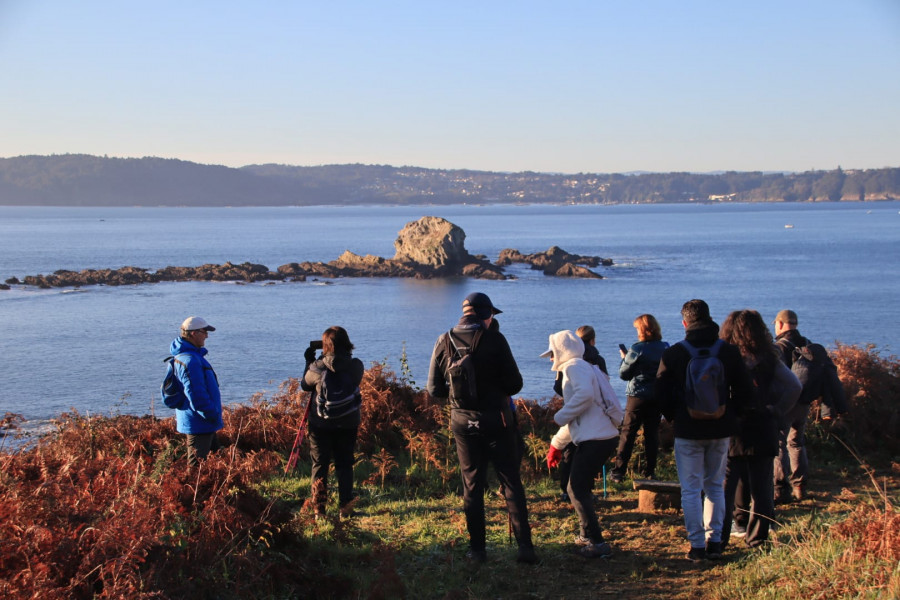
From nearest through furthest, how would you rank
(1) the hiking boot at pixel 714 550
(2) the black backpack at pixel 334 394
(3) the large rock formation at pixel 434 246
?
(1) the hiking boot at pixel 714 550, (2) the black backpack at pixel 334 394, (3) the large rock formation at pixel 434 246

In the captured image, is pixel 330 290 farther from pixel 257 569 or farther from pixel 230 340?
pixel 257 569

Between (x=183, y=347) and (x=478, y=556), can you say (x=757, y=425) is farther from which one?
(x=183, y=347)

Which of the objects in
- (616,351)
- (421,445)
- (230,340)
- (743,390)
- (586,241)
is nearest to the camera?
(743,390)

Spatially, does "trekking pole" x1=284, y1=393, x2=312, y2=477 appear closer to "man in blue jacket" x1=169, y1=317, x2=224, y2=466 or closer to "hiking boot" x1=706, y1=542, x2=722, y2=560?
"man in blue jacket" x1=169, y1=317, x2=224, y2=466

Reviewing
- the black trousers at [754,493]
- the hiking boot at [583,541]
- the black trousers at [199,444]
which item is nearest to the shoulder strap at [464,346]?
the hiking boot at [583,541]

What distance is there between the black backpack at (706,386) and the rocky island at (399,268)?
63.8 meters

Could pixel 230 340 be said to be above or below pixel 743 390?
below

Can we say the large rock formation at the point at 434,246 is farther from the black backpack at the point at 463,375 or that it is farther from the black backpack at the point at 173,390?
the black backpack at the point at 463,375

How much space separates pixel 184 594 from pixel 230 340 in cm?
3514

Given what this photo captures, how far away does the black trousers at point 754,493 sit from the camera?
20.2 ft

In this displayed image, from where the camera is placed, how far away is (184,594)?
4.65 metres

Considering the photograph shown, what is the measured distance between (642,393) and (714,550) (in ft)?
8.30

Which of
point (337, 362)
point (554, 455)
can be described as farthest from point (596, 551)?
point (337, 362)

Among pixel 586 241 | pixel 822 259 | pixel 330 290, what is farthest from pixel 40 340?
pixel 586 241
